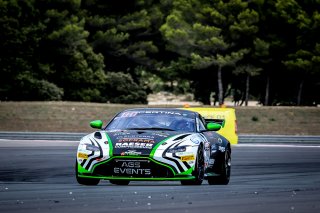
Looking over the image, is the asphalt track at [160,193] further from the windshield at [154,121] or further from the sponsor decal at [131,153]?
the windshield at [154,121]

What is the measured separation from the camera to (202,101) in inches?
2970

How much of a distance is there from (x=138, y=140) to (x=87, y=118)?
118 ft

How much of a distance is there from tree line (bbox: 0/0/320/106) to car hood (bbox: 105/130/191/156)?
4056 cm

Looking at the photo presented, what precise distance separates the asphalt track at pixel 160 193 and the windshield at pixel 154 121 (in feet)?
3.03

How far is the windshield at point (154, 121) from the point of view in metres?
15.1

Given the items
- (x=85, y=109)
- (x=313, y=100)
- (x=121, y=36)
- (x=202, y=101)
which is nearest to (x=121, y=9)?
(x=121, y=36)

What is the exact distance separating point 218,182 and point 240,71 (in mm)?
50505

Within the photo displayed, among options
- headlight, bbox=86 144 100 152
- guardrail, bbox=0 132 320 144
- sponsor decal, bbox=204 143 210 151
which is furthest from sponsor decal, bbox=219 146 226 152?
guardrail, bbox=0 132 320 144

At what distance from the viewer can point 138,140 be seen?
13984mm

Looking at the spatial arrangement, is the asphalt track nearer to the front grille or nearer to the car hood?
the front grille

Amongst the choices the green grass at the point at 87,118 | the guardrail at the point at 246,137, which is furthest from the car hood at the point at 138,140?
the green grass at the point at 87,118

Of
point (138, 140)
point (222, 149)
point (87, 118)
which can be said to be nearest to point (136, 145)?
point (138, 140)

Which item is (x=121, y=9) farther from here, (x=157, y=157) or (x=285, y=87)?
(x=157, y=157)

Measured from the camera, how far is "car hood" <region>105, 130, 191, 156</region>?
13828 millimetres
